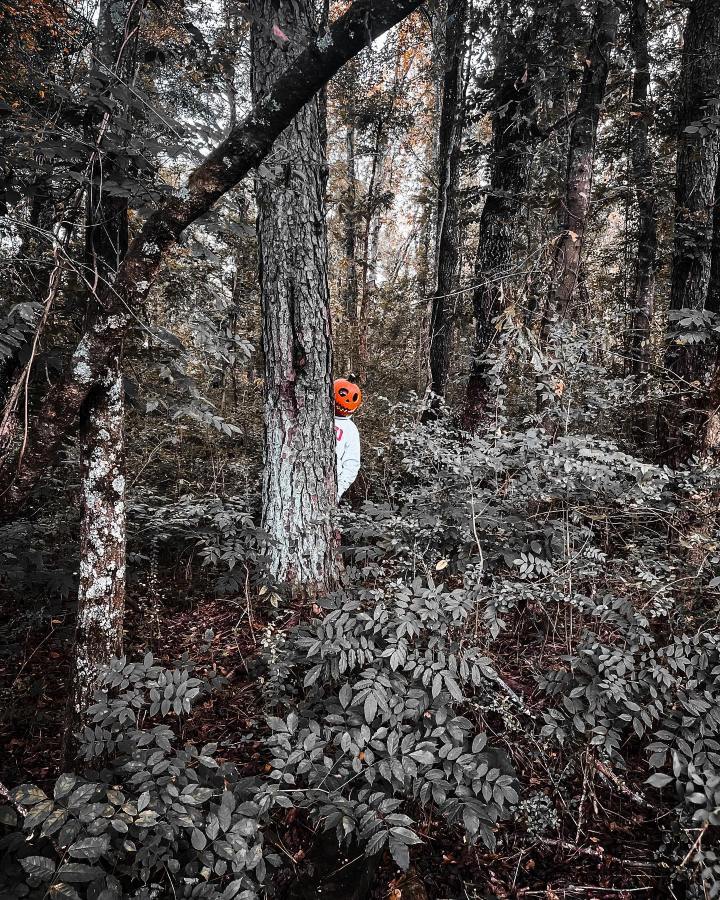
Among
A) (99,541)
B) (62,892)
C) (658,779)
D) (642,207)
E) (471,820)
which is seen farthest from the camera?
(642,207)

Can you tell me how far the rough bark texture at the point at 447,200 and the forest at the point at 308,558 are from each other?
1.65 m

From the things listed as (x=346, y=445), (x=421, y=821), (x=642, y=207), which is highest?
(x=642, y=207)

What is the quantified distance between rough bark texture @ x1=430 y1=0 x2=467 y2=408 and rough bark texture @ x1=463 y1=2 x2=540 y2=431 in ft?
4.18

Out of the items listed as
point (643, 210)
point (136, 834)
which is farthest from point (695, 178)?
point (136, 834)

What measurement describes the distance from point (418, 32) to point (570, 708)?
13534 mm

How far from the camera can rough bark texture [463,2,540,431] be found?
182 inches

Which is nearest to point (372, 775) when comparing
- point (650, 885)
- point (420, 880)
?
point (420, 880)

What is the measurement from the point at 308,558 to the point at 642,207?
300 inches

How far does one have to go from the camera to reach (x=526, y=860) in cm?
223

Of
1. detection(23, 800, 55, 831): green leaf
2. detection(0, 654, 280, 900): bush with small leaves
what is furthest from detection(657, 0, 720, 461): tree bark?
detection(23, 800, 55, 831): green leaf

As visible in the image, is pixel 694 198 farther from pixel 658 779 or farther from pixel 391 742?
pixel 391 742

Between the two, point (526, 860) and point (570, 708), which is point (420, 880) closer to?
point (526, 860)

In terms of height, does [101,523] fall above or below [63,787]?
above

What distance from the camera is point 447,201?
683 cm
